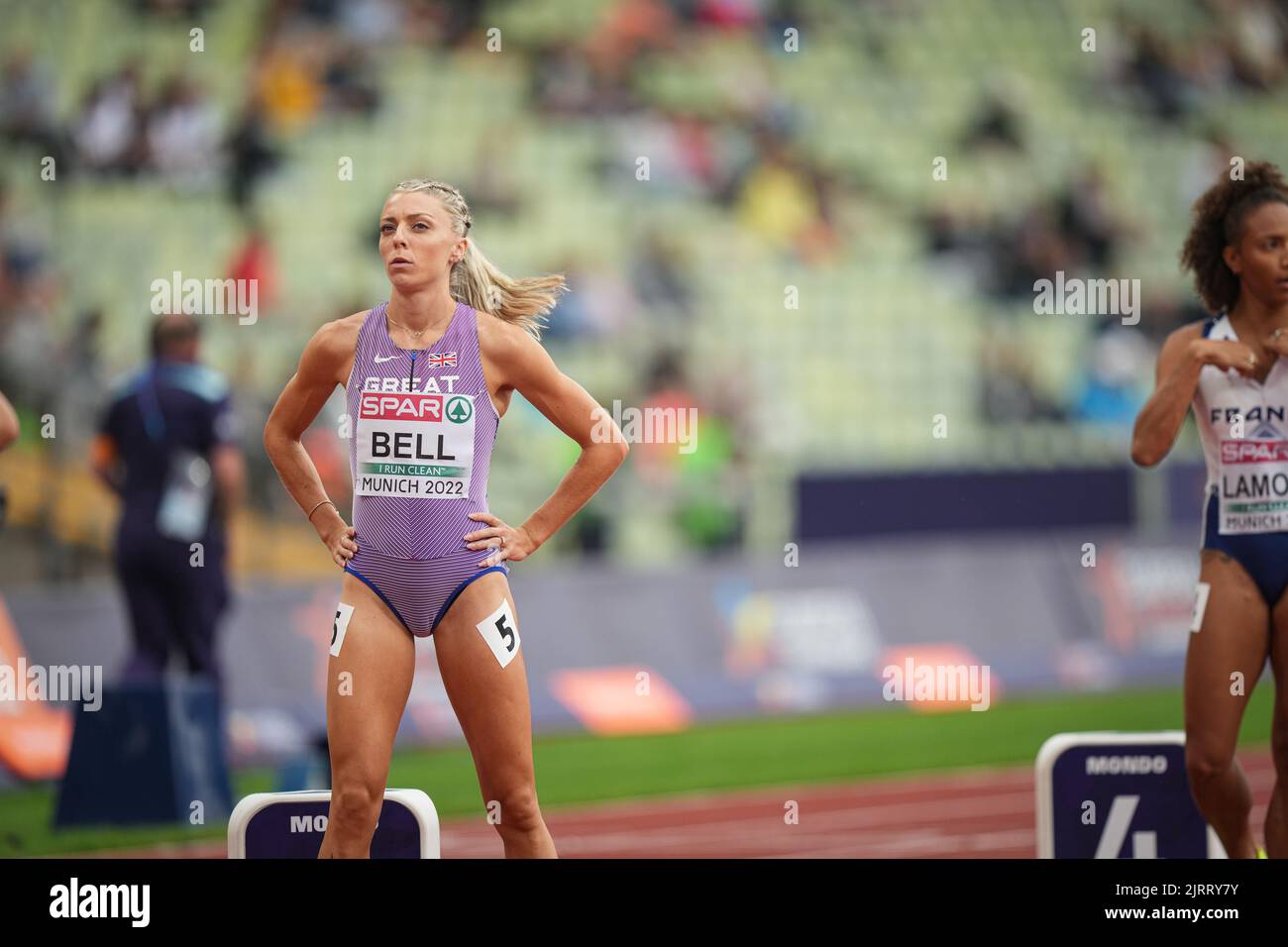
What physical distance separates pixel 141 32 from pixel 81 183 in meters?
1.70

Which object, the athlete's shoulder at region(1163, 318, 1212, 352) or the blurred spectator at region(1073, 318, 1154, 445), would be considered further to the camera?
the blurred spectator at region(1073, 318, 1154, 445)

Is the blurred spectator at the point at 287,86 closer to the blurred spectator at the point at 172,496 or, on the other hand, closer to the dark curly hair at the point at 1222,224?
the blurred spectator at the point at 172,496

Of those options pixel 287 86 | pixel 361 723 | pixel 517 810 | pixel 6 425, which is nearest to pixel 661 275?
pixel 287 86

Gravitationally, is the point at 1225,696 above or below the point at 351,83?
below

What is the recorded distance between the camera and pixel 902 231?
63.2ft

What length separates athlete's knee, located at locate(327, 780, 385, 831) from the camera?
206 inches

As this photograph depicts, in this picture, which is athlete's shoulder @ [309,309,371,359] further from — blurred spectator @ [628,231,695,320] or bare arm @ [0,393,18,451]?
blurred spectator @ [628,231,695,320]

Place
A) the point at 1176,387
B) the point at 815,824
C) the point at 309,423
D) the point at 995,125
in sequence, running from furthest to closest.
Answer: the point at 995,125
the point at 815,824
the point at 1176,387
the point at 309,423

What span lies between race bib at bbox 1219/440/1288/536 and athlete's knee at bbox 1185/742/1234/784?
2.44ft

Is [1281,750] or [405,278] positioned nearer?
[405,278]

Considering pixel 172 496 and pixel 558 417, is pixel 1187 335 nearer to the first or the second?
pixel 558 417

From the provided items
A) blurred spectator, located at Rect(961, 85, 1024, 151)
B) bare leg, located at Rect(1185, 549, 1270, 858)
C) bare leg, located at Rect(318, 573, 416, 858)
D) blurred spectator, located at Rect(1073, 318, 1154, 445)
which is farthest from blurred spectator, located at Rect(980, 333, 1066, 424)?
bare leg, located at Rect(318, 573, 416, 858)

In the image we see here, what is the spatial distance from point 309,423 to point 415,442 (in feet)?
1.45

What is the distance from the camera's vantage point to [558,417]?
562 centimetres
